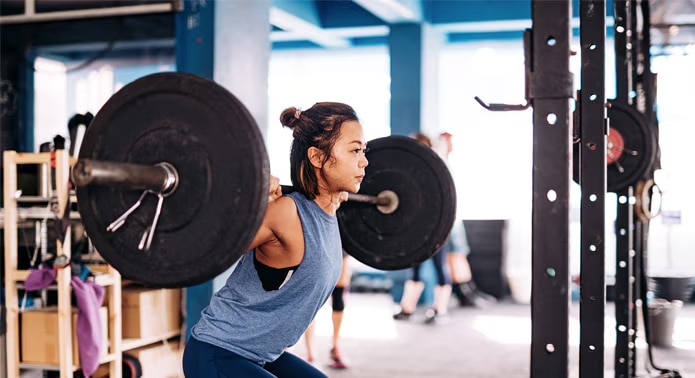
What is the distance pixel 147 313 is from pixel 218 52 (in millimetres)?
1391

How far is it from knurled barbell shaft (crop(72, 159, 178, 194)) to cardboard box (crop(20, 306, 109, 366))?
7.93ft

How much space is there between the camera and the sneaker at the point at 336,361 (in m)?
4.82

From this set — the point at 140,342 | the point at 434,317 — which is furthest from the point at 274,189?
the point at 434,317

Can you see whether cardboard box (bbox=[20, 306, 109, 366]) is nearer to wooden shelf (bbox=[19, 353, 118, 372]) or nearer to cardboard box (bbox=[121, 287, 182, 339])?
wooden shelf (bbox=[19, 353, 118, 372])

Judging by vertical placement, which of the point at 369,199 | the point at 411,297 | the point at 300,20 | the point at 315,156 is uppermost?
the point at 300,20

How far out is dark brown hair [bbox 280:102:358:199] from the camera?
6.23ft

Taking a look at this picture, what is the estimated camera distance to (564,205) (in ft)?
5.03

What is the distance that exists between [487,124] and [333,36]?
6.50ft

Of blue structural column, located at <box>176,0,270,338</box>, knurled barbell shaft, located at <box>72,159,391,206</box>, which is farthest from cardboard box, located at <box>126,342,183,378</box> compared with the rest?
knurled barbell shaft, located at <box>72,159,391,206</box>

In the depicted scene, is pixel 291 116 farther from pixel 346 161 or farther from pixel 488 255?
pixel 488 255

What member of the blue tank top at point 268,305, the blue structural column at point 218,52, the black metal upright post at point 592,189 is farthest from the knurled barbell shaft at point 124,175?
the blue structural column at point 218,52

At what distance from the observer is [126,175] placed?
135 cm

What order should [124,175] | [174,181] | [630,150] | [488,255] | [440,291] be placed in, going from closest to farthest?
1. [124,175]
2. [174,181]
3. [630,150]
4. [440,291]
5. [488,255]

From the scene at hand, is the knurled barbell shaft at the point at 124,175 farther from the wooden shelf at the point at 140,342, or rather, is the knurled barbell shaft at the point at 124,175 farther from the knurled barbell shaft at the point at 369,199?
the wooden shelf at the point at 140,342
